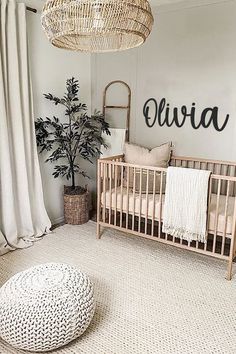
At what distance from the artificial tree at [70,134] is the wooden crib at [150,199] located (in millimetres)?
486

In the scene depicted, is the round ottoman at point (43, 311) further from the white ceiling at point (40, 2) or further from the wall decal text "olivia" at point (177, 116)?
the white ceiling at point (40, 2)

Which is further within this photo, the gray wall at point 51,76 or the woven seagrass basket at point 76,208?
the woven seagrass basket at point 76,208

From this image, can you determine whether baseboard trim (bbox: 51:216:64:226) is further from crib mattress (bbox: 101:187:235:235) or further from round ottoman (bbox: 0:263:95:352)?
round ottoman (bbox: 0:263:95:352)

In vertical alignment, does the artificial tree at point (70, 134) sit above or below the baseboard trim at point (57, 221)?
above

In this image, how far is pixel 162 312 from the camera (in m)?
1.99

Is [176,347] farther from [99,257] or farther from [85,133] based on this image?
[85,133]

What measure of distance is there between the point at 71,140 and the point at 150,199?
3.69 feet

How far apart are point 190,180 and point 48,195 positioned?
1713 mm

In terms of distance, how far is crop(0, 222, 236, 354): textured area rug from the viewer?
173cm

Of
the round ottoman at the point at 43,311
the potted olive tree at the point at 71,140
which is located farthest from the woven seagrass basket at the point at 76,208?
the round ottoman at the point at 43,311

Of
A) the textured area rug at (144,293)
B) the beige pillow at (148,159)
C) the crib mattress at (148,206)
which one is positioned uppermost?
the beige pillow at (148,159)

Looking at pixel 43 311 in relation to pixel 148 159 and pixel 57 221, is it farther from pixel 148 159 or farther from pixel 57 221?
pixel 57 221

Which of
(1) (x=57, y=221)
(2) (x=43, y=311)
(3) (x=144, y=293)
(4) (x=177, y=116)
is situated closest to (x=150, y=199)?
(3) (x=144, y=293)

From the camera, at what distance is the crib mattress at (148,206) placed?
7.83 ft
